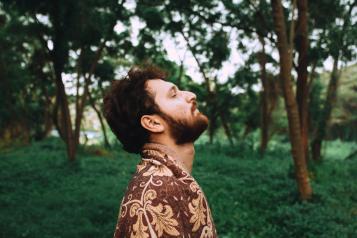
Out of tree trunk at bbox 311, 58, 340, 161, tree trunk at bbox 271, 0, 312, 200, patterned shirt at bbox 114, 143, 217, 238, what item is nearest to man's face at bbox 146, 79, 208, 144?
patterned shirt at bbox 114, 143, 217, 238

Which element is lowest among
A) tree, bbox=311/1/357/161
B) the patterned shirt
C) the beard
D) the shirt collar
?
the patterned shirt

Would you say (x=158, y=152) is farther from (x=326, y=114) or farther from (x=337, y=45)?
(x=326, y=114)

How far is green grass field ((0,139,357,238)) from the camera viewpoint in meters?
6.86

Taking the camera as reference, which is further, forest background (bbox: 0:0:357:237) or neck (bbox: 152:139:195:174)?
forest background (bbox: 0:0:357:237)

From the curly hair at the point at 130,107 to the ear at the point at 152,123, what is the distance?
0.03m

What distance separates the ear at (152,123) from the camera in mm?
1646

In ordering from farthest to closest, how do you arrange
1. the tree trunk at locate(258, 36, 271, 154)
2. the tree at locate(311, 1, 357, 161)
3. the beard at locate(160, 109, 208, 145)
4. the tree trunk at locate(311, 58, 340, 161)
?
the tree trunk at locate(258, 36, 271, 154), the tree trunk at locate(311, 58, 340, 161), the tree at locate(311, 1, 357, 161), the beard at locate(160, 109, 208, 145)

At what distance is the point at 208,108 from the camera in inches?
868

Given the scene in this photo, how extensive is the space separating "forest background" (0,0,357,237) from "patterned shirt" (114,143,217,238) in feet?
2.38

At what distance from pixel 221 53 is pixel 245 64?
2.88 m

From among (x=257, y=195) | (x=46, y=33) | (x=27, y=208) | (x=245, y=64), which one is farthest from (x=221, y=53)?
(x=27, y=208)

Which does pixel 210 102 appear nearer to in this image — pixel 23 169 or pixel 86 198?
pixel 23 169

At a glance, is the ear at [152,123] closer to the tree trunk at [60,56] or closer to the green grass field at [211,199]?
the green grass field at [211,199]

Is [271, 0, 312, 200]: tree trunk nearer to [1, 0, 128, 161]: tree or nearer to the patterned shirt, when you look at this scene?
[1, 0, 128, 161]: tree
